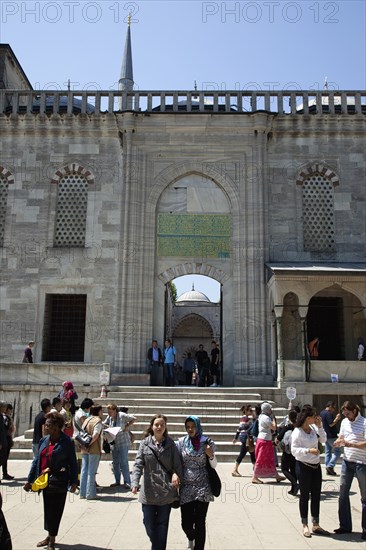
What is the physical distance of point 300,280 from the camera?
1689 cm

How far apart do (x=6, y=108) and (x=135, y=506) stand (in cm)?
1702

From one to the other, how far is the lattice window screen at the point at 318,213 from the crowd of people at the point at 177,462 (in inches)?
376

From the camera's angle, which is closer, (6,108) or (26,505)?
(26,505)

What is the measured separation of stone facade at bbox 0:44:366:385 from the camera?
18.2 m

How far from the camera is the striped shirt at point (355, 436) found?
700 cm

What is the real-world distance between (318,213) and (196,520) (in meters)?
15.2

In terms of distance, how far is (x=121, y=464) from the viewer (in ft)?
31.6

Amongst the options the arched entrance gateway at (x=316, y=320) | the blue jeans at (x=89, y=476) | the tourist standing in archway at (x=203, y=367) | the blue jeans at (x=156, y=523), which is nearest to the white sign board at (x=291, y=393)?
the arched entrance gateway at (x=316, y=320)

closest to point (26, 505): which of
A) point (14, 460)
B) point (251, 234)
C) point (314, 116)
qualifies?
point (14, 460)

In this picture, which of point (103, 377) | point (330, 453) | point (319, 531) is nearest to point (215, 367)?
point (103, 377)

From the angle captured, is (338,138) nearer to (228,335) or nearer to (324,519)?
(228,335)

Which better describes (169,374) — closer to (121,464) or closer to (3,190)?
(121,464)

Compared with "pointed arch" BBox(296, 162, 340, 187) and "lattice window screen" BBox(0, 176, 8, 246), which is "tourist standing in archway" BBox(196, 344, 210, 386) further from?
"lattice window screen" BBox(0, 176, 8, 246)

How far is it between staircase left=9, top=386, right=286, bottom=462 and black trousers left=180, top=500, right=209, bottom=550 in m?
6.77
